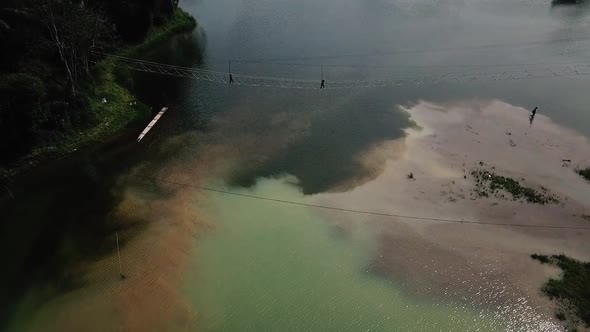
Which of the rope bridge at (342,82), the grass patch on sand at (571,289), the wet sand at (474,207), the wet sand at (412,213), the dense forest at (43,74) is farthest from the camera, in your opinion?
the rope bridge at (342,82)

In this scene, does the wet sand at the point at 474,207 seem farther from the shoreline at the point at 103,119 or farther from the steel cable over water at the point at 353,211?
the shoreline at the point at 103,119

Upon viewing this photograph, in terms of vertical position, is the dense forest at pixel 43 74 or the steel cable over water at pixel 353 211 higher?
the dense forest at pixel 43 74

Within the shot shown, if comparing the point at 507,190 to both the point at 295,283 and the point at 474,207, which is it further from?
the point at 295,283

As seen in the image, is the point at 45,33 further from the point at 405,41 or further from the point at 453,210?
the point at 405,41

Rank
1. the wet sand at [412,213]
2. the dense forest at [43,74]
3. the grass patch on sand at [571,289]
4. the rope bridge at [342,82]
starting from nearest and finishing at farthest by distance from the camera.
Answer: the grass patch on sand at [571,289]
the wet sand at [412,213]
the dense forest at [43,74]
the rope bridge at [342,82]

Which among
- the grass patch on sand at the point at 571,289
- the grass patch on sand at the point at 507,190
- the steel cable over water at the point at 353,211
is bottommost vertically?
the grass patch on sand at the point at 571,289

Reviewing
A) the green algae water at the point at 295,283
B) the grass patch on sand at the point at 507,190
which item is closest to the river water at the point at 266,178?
the green algae water at the point at 295,283

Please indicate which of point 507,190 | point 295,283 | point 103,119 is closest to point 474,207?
point 507,190
